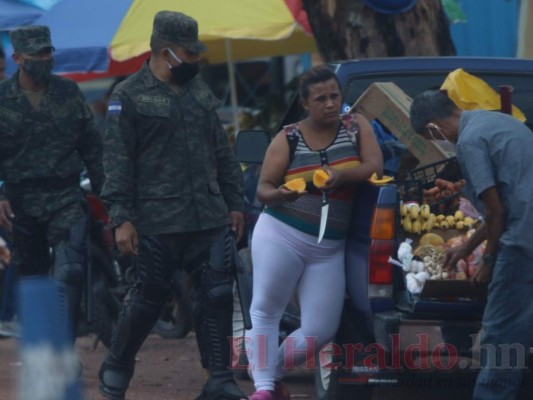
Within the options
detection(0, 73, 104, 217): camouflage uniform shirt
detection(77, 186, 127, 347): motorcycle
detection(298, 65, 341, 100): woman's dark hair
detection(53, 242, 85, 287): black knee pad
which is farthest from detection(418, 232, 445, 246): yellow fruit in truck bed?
detection(77, 186, 127, 347): motorcycle

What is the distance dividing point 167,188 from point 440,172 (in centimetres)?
141

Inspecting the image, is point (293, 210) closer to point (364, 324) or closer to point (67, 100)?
point (364, 324)

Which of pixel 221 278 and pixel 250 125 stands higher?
pixel 221 278

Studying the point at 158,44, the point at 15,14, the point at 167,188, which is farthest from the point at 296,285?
the point at 15,14

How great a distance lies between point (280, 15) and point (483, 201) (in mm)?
5914

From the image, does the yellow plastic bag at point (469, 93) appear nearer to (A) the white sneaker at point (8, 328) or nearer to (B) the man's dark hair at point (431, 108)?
(B) the man's dark hair at point (431, 108)

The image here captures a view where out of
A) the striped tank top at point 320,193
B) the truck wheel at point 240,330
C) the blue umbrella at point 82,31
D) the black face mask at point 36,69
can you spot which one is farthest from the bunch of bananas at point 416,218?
the blue umbrella at point 82,31

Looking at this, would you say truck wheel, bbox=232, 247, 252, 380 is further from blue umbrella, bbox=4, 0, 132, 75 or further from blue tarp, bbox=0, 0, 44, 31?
blue tarp, bbox=0, 0, 44, 31

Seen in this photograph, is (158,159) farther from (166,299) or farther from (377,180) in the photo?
(377,180)

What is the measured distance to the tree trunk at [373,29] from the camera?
395 inches

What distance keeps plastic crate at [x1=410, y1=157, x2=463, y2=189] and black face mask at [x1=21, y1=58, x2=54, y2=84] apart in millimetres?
2217

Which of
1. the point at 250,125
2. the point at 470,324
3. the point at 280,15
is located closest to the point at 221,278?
the point at 470,324

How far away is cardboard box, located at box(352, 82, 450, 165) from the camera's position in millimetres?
6910

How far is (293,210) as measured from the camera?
20.6ft
